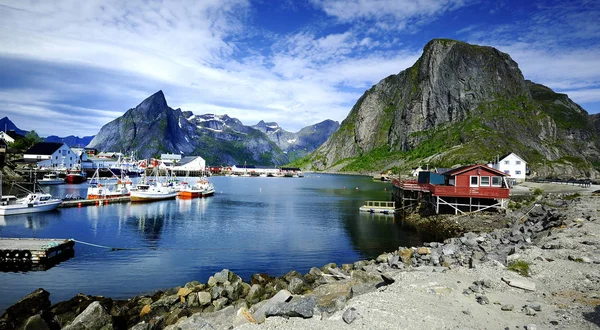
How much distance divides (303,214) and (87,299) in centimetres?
5129

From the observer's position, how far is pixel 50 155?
166 meters

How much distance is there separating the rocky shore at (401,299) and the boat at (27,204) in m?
46.5

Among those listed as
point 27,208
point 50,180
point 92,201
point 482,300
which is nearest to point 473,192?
point 482,300

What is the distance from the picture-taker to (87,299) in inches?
913

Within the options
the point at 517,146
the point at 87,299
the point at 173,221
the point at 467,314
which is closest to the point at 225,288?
the point at 87,299

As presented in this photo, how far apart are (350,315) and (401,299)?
3408 millimetres

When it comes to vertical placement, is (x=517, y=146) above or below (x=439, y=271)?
above

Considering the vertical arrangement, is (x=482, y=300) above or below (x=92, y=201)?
above

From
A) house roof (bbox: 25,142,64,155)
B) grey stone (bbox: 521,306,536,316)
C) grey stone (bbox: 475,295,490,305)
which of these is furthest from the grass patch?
house roof (bbox: 25,142,64,155)

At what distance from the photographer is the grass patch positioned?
66.6 feet

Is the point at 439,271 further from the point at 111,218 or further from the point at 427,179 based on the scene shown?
the point at 111,218

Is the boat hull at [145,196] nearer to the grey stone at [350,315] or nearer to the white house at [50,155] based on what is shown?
the grey stone at [350,315]

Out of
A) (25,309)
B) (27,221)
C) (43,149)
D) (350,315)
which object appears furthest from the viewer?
(43,149)

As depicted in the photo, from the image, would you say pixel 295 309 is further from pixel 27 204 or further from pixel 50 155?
pixel 50 155
